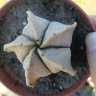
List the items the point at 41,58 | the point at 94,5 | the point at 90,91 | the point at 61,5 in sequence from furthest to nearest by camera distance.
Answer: the point at 94,5 < the point at 90,91 < the point at 61,5 < the point at 41,58

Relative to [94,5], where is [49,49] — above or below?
above

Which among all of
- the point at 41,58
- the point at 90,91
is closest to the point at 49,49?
the point at 41,58

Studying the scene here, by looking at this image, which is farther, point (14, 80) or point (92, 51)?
point (14, 80)

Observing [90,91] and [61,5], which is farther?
[90,91]

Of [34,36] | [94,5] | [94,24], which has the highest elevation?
[34,36]

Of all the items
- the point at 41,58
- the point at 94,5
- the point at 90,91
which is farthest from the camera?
the point at 94,5

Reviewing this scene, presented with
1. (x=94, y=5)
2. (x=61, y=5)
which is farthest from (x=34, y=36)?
(x=94, y=5)

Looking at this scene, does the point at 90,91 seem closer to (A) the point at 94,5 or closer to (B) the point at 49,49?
(A) the point at 94,5
